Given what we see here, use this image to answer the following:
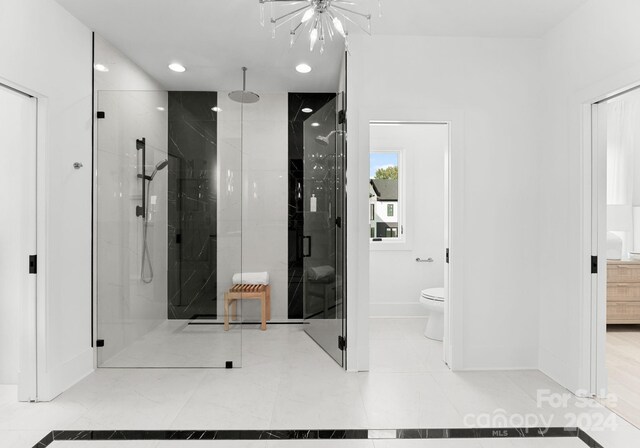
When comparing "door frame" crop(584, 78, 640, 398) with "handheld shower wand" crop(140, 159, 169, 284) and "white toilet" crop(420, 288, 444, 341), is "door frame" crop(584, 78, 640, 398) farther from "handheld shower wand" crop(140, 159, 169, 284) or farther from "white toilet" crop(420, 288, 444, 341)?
"handheld shower wand" crop(140, 159, 169, 284)

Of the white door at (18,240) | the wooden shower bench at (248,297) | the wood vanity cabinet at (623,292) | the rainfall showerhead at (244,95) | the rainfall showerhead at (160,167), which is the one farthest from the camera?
the wood vanity cabinet at (623,292)

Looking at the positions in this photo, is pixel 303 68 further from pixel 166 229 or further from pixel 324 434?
pixel 324 434

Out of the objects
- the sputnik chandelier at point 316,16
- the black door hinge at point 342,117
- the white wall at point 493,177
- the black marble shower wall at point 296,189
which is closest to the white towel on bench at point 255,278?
the black marble shower wall at point 296,189

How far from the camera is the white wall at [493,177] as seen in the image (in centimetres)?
288

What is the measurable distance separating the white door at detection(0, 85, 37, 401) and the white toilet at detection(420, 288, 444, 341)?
10.5 feet

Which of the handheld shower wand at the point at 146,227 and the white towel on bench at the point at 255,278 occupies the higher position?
the handheld shower wand at the point at 146,227

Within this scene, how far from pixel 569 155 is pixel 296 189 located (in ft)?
8.46

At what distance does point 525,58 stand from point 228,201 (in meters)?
2.70

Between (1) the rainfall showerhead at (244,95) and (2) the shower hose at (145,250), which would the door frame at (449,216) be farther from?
(2) the shower hose at (145,250)

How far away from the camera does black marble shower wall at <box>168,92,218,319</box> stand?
2998mm

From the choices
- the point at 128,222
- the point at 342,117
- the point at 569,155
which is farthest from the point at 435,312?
the point at 128,222

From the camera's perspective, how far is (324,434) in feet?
6.61

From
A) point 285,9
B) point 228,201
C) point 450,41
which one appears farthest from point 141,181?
point 450,41

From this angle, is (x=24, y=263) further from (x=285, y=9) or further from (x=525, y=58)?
(x=525, y=58)
